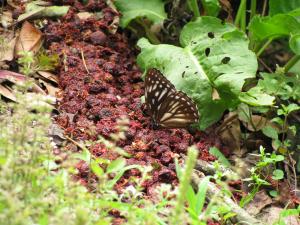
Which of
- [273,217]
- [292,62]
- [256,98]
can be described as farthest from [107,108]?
[292,62]

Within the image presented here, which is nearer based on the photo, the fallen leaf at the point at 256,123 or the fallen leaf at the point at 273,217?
the fallen leaf at the point at 273,217

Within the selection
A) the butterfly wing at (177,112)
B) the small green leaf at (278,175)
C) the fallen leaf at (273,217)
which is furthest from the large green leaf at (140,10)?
the fallen leaf at (273,217)

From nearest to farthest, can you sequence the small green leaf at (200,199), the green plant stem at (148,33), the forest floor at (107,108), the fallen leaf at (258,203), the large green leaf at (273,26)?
the small green leaf at (200,199) < the forest floor at (107,108) < the fallen leaf at (258,203) < the large green leaf at (273,26) < the green plant stem at (148,33)

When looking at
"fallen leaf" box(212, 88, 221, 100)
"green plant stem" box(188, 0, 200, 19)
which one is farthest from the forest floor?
"green plant stem" box(188, 0, 200, 19)

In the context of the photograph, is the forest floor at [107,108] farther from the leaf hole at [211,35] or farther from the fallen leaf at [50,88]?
the leaf hole at [211,35]

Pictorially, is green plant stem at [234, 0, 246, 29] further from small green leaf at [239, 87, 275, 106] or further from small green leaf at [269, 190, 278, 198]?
small green leaf at [269, 190, 278, 198]

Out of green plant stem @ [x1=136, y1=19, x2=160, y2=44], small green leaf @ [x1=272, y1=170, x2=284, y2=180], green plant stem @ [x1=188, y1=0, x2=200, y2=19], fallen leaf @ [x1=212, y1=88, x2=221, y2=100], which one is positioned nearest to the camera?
small green leaf @ [x1=272, y1=170, x2=284, y2=180]
